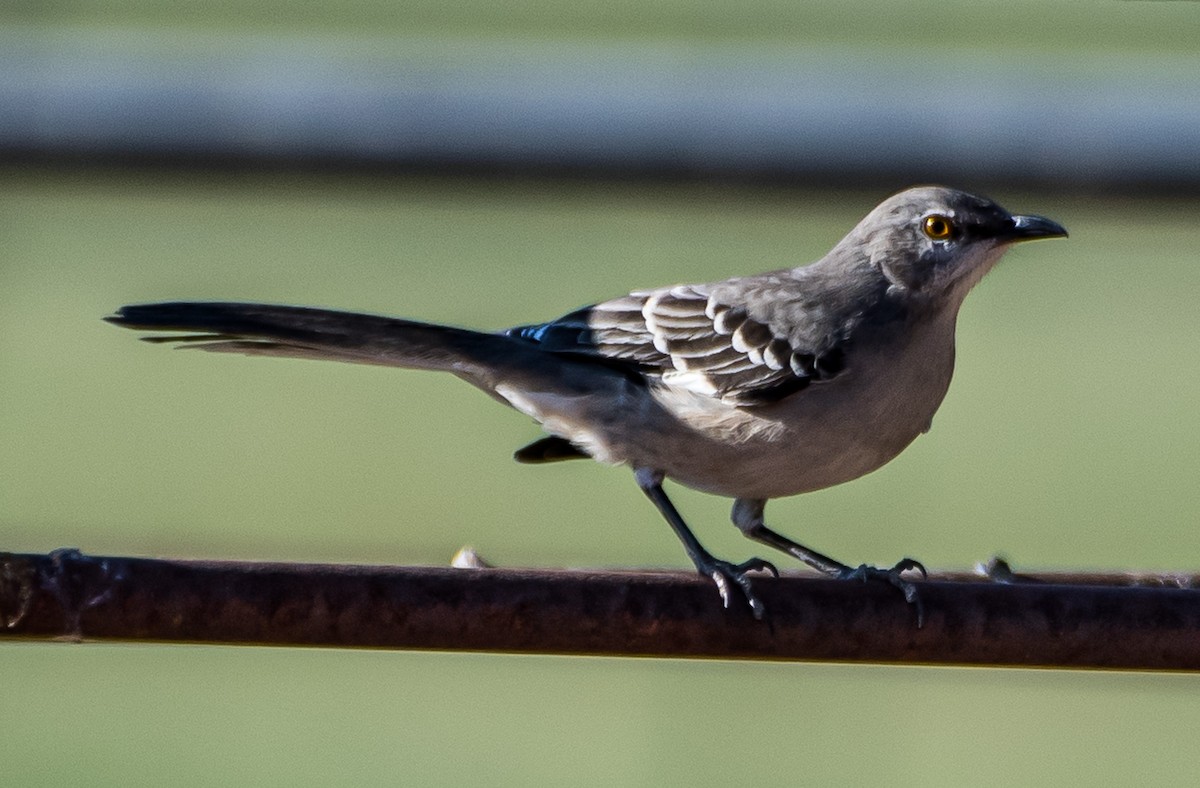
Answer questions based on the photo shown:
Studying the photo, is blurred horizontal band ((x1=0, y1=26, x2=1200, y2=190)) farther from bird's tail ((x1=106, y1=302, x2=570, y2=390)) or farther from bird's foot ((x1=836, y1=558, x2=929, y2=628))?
bird's foot ((x1=836, y1=558, x2=929, y2=628))

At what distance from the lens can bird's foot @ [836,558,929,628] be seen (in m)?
2.79

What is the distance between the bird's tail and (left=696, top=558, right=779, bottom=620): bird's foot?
93 cm

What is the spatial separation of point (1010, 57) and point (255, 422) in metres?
9.00

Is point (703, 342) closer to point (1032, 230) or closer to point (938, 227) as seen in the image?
point (938, 227)

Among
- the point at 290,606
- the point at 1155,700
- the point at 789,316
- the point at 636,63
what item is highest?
the point at 636,63

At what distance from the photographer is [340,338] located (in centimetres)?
360

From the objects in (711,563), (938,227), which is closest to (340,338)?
(711,563)

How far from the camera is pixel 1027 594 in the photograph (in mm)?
2805

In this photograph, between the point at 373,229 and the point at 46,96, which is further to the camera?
the point at 373,229

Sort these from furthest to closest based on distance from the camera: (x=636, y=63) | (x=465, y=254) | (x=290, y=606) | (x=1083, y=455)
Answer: (x=465, y=254) < (x=1083, y=455) < (x=636, y=63) < (x=290, y=606)

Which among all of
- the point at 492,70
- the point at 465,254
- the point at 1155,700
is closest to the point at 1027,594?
the point at 492,70

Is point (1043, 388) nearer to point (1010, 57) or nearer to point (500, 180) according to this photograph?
point (1010, 57)

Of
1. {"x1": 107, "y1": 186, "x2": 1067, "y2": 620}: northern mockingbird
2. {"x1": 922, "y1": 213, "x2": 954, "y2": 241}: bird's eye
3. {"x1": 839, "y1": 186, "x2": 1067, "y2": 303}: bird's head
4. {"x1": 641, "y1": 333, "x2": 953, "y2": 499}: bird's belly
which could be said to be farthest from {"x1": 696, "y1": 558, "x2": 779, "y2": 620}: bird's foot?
{"x1": 922, "y1": 213, "x2": 954, "y2": 241}: bird's eye

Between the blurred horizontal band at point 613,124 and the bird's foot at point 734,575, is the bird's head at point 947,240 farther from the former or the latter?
the blurred horizontal band at point 613,124
